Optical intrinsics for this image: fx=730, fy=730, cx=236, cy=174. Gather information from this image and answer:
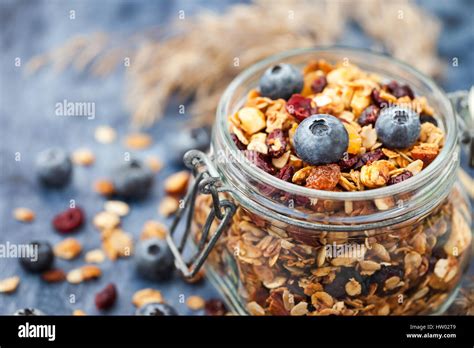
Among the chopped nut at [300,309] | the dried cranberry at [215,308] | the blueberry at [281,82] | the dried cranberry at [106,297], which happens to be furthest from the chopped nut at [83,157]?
the chopped nut at [300,309]

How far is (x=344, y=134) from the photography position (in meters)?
1.10

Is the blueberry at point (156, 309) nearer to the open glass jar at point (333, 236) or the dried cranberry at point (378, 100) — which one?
the open glass jar at point (333, 236)

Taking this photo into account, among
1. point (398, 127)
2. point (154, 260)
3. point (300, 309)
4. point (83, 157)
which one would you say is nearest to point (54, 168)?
point (83, 157)

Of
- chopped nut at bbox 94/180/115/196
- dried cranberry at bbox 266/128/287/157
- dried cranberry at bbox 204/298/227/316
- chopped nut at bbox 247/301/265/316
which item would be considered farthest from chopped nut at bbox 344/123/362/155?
A: chopped nut at bbox 94/180/115/196

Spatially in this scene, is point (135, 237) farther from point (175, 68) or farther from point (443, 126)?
point (443, 126)

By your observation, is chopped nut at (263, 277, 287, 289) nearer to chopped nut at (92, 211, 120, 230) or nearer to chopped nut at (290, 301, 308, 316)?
chopped nut at (290, 301, 308, 316)

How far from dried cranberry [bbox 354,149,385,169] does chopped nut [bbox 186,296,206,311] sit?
0.46 metres

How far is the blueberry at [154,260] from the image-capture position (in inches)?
55.7

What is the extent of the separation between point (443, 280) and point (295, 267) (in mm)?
267

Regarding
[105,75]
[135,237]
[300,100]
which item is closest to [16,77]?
[105,75]

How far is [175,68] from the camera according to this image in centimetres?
173

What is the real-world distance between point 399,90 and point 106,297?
26.0 inches

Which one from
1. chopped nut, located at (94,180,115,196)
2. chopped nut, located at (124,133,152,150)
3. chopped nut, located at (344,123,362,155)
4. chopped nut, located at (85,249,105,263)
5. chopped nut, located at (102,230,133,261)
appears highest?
chopped nut, located at (344,123,362,155)

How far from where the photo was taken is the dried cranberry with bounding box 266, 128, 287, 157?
1.13 meters
